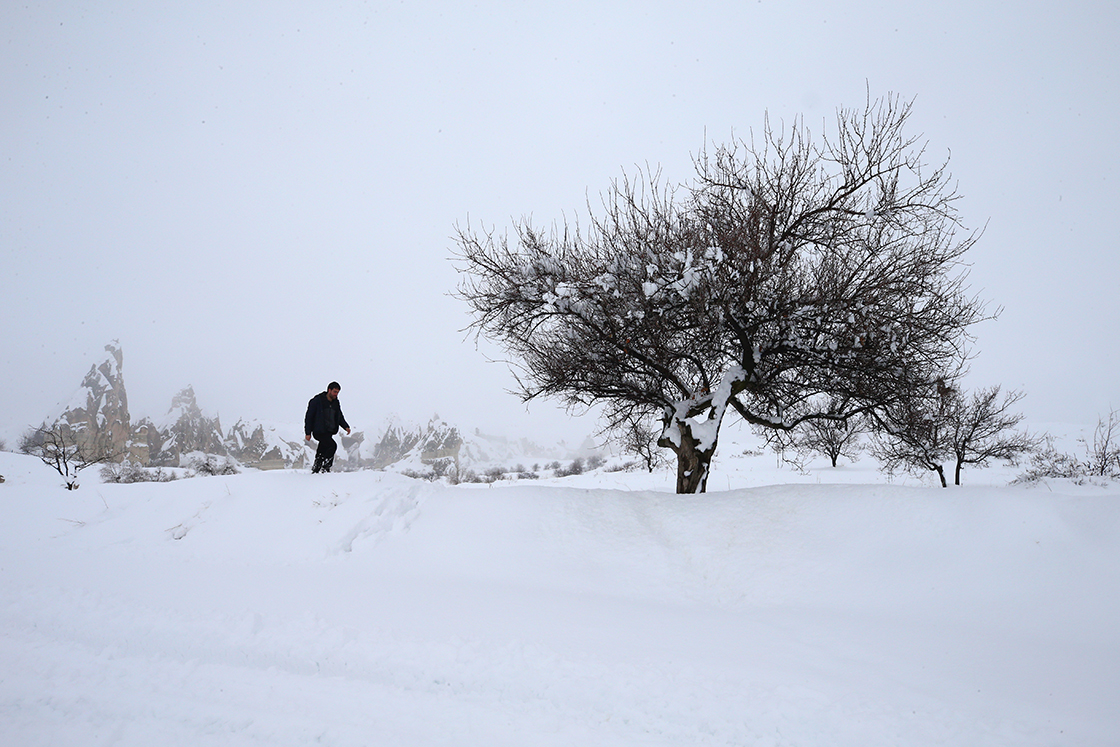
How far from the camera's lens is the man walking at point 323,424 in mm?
8734

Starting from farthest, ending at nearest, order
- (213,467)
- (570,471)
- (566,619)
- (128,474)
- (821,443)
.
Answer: (570,471), (821,443), (128,474), (213,467), (566,619)

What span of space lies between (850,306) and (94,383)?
3425 inches

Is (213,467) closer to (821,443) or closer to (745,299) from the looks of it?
(745,299)

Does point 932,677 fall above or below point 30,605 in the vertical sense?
above

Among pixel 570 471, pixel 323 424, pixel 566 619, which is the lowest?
pixel 570 471

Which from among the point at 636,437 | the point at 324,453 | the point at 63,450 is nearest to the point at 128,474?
the point at 63,450

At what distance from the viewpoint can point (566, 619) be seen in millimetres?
4215

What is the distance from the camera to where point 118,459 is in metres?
23.9

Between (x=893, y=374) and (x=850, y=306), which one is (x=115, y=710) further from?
(x=893, y=374)

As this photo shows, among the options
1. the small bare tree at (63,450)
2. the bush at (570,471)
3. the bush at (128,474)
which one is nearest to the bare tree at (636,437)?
the small bare tree at (63,450)

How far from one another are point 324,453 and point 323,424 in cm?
59

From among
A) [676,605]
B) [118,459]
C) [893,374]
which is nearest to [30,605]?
[676,605]

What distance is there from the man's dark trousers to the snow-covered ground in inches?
41.9

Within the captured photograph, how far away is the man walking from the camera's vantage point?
873 centimetres
